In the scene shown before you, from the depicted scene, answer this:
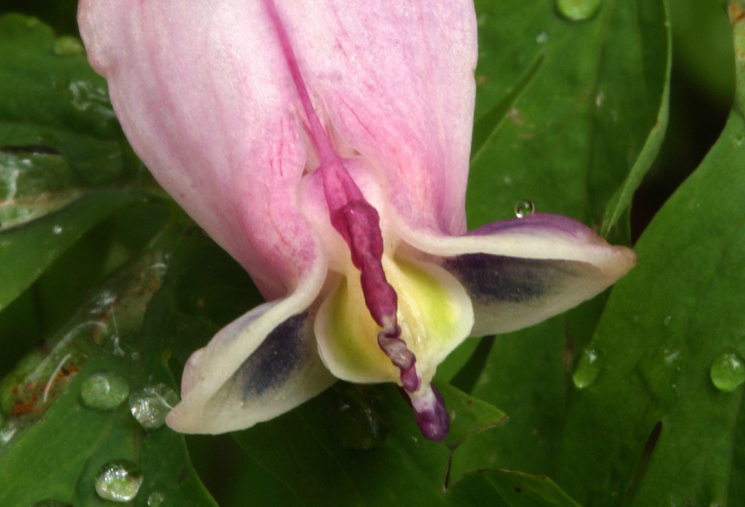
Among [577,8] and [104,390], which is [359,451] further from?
[577,8]

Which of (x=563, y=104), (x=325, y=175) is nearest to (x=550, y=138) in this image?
(x=563, y=104)

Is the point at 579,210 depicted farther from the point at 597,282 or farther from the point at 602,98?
the point at 597,282

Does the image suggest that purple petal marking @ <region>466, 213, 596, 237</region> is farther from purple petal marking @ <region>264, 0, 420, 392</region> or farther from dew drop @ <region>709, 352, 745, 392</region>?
dew drop @ <region>709, 352, 745, 392</region>

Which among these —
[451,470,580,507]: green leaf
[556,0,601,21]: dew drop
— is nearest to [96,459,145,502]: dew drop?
[451,470,580,507]: green leaf

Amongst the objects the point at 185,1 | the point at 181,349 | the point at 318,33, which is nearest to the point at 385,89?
the point at 318,33

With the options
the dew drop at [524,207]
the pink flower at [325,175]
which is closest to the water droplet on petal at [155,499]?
the pink flower at [325,175]
